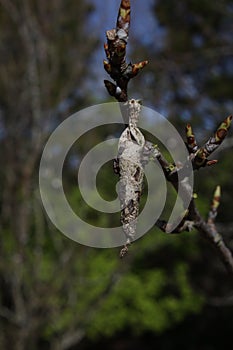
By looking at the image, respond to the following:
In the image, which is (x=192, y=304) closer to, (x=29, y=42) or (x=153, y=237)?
(x=153, y=237)

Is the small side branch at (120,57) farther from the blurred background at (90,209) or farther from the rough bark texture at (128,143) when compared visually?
the blurred background at (90,209)

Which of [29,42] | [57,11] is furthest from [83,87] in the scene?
[29,42]

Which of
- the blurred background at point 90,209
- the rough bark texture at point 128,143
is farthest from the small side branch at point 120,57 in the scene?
the blurred background at point 90,209

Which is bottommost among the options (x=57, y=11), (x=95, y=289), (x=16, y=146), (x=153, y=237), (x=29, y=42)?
(x=95, y=289)

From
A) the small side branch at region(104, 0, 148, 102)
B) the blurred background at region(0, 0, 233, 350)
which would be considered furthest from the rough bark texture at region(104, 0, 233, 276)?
the blurred background at region(0, 0, 233, 350)

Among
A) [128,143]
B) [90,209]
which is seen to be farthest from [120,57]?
[90,209]

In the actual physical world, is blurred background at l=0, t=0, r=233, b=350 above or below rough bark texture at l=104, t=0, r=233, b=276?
above

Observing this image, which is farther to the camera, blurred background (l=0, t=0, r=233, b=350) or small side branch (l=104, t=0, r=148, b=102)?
blurred background (l=0, t=0, r=233, b=350)

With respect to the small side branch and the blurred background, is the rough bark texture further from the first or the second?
the blurred background
